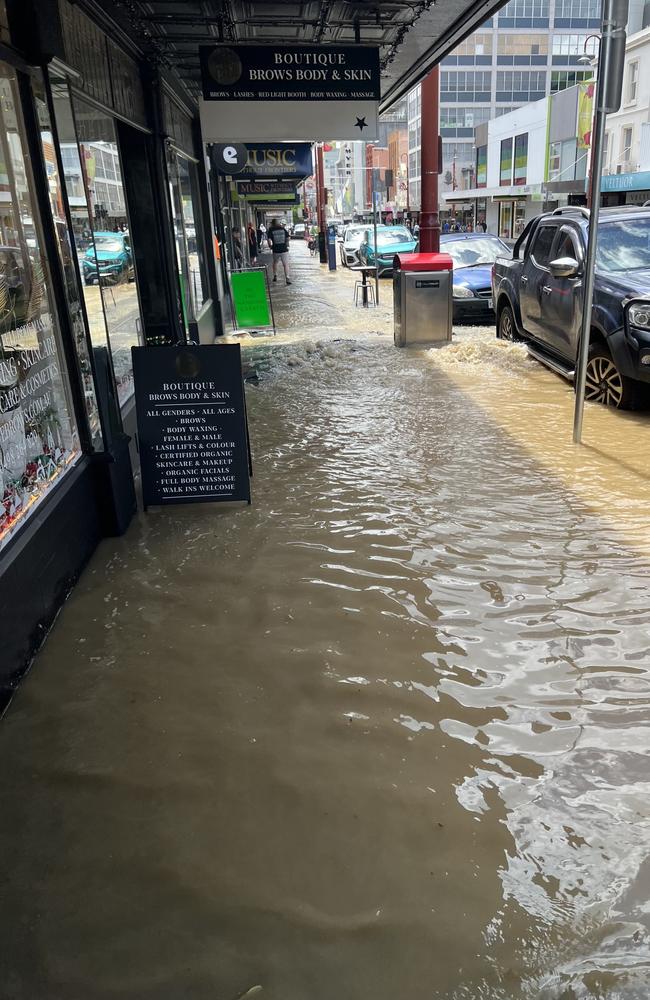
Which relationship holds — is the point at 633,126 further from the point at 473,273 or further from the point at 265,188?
the point at 473,273

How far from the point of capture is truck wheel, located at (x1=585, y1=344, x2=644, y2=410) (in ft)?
24.6

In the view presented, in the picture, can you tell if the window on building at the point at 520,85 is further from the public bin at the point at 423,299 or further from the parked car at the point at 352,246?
the public bin at the point at 423,299

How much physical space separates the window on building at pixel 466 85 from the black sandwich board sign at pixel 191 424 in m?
104

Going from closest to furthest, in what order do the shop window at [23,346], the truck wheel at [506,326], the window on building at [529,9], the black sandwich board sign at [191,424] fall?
the shop window at [23,346]
the black sandwich board sign at [191,424]
the truck wheel at [506,326]
the window on building at [529,9]

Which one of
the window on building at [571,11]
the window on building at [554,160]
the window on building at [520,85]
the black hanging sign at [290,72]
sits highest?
the window on building at [571,11]

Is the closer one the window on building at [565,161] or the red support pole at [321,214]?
the red support pole at [321,214]

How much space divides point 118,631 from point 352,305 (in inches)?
604

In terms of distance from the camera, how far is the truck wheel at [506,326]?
36.9 feet

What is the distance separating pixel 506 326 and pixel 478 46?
99722mm

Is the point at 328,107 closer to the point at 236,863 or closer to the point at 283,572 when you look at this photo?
the point at 283,572

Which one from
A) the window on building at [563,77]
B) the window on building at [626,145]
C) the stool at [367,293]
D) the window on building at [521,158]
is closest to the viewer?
the stool at [367,293]

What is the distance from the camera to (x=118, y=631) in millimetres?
3980

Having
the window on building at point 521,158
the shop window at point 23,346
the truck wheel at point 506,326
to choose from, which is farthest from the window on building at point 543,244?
the window on building at point 521,158

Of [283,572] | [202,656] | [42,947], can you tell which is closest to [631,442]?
[283,572]
